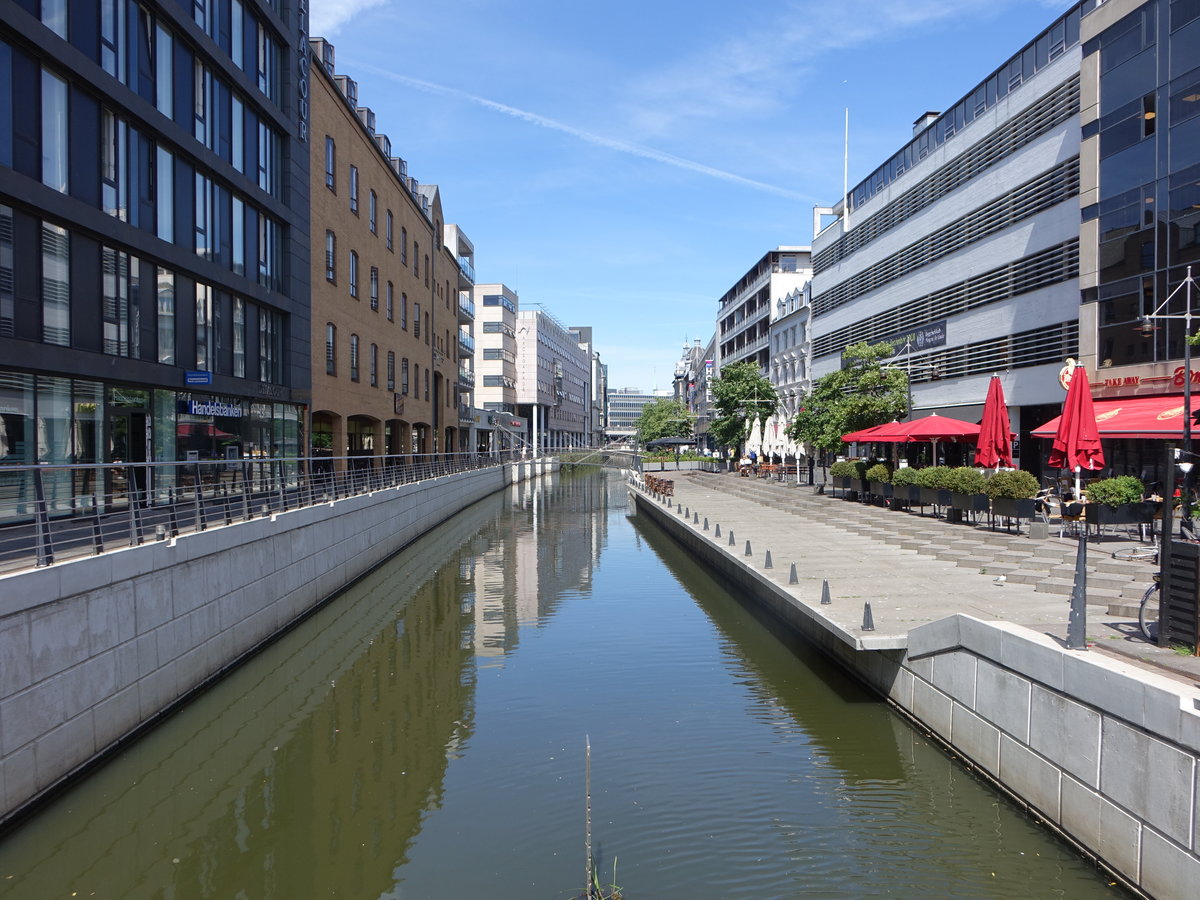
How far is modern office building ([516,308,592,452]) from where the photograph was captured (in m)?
117

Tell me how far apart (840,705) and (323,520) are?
39.5 feet

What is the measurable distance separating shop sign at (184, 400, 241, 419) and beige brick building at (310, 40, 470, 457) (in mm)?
5688

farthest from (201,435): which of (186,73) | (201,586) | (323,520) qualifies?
(201,586)

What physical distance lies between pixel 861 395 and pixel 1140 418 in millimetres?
15114

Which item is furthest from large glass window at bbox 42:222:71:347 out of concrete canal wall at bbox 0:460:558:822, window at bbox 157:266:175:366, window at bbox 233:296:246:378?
window at bbox 233:296:246:378

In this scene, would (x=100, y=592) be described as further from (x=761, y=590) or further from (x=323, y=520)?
(x=761, y=590)

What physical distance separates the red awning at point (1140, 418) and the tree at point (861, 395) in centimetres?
1150

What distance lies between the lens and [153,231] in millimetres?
19312

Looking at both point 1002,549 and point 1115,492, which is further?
point 1115,492

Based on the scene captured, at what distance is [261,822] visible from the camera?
28.9ft

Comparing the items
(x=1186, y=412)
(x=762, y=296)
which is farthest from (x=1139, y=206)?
(x=762, y=296)

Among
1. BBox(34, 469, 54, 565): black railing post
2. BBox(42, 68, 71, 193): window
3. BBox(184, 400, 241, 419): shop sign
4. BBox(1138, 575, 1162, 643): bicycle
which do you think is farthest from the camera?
BBox(184, 400, 241, 419): shop sign

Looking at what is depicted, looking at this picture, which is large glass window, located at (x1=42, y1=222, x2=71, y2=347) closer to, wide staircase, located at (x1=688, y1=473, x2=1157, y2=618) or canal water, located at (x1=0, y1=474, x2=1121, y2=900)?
canal water, located at (x1=0, y1=474, x2=1121, y2=900)

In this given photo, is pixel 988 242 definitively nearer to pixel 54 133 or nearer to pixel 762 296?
pixel 54 133
